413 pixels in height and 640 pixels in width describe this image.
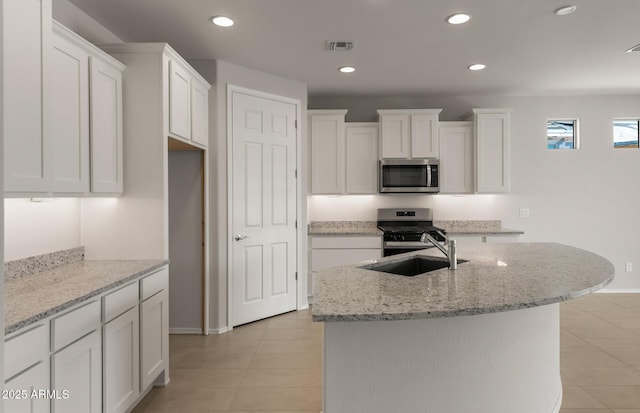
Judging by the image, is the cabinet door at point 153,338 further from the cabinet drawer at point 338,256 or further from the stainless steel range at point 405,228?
the stainless steel range at point 405,228

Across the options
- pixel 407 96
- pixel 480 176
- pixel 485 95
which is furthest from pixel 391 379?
pixel 485 95

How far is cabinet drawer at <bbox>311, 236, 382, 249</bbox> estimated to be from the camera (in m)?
4.62

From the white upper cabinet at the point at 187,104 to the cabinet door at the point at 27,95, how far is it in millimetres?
987

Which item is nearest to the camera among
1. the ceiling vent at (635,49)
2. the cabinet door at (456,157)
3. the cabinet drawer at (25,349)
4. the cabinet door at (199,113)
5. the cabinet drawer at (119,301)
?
the cabinet drawer at (25,349)

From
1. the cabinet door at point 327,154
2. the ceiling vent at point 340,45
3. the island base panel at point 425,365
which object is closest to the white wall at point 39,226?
the island base panel at point 425,365

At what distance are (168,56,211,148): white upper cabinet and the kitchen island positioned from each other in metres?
1.80

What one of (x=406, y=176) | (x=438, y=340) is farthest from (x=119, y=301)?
(x=406, y=176)

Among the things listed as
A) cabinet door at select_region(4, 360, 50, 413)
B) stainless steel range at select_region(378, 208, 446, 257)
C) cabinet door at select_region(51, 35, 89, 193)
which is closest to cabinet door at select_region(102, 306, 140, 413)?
cabinet door at select_region(4, 360, 50, 413)

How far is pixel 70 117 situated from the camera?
2160 mm

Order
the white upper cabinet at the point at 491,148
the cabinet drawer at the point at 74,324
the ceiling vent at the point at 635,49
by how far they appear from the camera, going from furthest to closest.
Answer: the white upper cabinet at the point at 491,148
the ceiling vent at the point at 635,49
the cabinet drawer at the point at 74,324

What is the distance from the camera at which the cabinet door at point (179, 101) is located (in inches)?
111

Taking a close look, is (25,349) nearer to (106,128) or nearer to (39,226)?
(39,226)

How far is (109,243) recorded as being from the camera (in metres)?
2.69

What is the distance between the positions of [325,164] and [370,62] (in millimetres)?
1477
